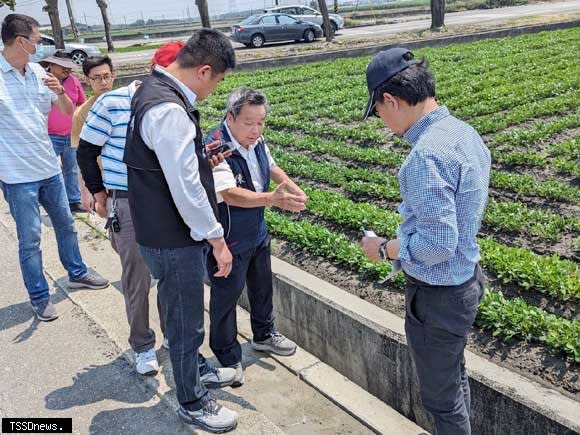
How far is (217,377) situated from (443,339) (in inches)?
61.0

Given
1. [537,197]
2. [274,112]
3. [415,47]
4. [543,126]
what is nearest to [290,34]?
[415,47]

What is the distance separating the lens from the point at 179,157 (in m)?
2.51

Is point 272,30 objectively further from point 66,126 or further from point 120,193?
point 120,193

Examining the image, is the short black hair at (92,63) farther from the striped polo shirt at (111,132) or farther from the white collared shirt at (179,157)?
the white collared shirt at (179,157)

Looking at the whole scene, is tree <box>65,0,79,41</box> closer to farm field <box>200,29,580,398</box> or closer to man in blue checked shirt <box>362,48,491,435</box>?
farm field <box>200,29,580,398</box>

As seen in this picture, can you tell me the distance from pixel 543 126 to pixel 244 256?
195 inches

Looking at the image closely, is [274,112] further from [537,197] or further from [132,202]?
[132,202]

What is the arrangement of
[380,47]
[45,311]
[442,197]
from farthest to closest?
[380,47], [45,311], [442,197]

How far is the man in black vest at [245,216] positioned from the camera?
320 cm

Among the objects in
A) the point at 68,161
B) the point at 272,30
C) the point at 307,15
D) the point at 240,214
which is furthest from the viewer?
the point at 307,15

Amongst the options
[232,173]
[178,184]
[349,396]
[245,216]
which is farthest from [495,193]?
[178,184]

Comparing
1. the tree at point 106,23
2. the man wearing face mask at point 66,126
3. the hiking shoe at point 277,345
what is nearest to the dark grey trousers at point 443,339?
the hiking shoe at point 277,345

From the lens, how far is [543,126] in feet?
22.9

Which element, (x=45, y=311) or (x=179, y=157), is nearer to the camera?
(x=179, y=157)
